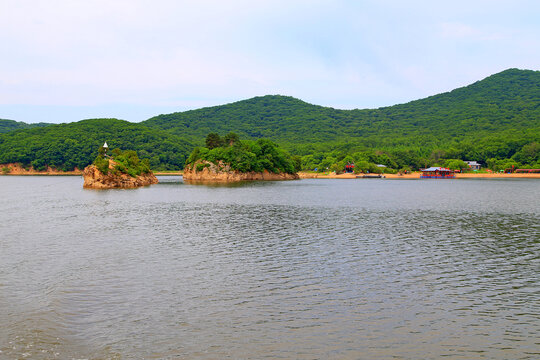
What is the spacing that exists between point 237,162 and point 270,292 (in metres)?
150

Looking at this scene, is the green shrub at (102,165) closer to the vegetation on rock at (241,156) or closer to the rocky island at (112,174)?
the rocky island at (112,174)

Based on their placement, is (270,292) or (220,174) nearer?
(270,292)

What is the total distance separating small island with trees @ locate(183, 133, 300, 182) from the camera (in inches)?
6644

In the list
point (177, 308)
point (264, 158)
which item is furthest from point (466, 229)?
point (264, 158)

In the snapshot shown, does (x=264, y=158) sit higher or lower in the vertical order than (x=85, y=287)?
higher

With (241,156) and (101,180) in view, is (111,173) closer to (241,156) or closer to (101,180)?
(101,180)

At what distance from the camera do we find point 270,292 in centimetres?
2027

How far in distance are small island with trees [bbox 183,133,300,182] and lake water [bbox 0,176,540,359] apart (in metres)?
128

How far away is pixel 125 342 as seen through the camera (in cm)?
1425

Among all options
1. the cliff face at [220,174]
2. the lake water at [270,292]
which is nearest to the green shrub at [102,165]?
the cliff face at [220,174]

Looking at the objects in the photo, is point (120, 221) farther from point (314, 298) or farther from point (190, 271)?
point (314, 298)

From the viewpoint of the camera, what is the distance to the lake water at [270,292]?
46.5 feet

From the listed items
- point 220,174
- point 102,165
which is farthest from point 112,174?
point 220,174

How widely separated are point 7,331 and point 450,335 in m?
16.6
